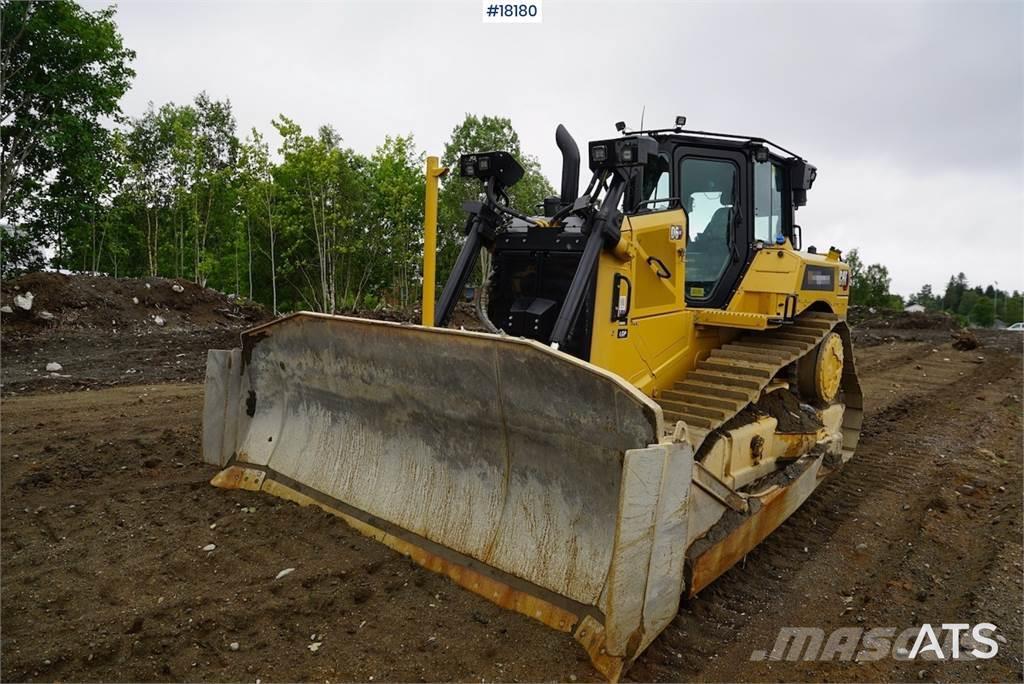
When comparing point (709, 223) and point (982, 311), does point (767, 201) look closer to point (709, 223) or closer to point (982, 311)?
point (709, 223)

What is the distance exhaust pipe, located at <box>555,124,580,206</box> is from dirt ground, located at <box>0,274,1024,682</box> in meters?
2.83

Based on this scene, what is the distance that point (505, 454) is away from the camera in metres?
3.84

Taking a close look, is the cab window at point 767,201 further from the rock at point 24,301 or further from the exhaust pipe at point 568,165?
the rock at point 24,301

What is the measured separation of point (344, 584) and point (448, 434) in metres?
0.97

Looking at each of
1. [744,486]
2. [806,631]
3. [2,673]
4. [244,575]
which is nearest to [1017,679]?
[806,631]

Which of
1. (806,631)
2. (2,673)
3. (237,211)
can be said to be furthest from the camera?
(237,211)

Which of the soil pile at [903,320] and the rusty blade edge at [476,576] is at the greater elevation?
the soil pile at [903,320]

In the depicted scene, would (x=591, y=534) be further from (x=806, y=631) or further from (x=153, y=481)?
(x=153, y=481)

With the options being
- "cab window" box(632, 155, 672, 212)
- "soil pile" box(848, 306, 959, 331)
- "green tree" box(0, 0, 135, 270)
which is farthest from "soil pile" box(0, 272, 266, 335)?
"soil pile" box(848, 306, 959, 331)

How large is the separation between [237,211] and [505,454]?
2695 cm

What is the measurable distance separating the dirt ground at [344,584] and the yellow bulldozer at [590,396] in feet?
0.73

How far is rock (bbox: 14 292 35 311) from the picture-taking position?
13250 mm

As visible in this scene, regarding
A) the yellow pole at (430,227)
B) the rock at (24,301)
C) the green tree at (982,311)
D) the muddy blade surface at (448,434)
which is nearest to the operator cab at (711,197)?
the yellow pole at (430,227)

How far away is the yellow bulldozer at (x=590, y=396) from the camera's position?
328 cm
